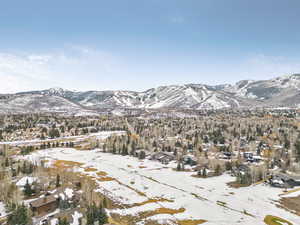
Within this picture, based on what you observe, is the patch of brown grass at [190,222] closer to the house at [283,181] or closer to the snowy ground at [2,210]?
the house at [283,181]

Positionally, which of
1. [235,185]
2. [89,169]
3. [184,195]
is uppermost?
[184,195]

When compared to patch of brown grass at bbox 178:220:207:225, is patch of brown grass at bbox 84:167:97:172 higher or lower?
lower

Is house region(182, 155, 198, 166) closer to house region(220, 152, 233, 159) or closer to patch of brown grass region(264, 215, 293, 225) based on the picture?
house region(220, 152, 233, 159)

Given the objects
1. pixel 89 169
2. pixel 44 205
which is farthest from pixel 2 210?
pixel 89 169

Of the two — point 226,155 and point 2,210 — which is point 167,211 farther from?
point 226,155

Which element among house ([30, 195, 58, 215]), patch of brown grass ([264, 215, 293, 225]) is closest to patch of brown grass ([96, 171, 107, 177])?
house ([30, 195, 58, 215])

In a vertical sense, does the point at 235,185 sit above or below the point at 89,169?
above
